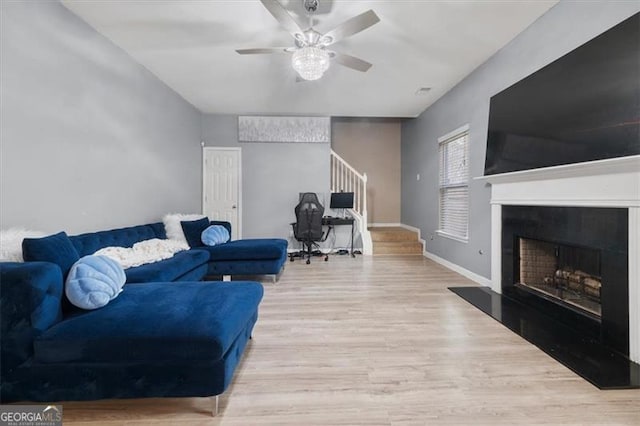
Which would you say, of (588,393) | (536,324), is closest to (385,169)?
(536,324)

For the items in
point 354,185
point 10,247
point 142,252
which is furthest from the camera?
point 354,185

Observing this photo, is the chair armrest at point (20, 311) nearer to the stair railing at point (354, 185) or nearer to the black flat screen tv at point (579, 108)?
the black flat screen tv at point (579, 108)

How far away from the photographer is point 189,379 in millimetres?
1355

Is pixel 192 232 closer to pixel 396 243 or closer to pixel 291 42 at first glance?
pixel 291 42

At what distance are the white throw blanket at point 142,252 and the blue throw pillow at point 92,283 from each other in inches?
25.5

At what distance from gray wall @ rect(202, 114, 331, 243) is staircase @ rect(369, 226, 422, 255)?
1.51 m

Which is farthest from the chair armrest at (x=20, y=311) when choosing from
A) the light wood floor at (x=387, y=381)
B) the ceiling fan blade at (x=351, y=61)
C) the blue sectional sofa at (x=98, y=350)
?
the ceiling fan blade at (x=351, y=61)

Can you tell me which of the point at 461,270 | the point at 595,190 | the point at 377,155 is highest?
the point at 377,155

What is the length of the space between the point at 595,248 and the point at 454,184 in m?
2.45

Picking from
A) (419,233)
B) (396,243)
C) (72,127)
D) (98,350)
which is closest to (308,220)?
(396,243)

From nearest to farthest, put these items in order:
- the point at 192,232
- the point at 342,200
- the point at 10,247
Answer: the point at 10,247
the point at 192,232
the point at 342,200

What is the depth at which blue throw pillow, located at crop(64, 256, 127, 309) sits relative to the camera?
5.12 ft

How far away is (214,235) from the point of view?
385 centimetres

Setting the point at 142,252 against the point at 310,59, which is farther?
the point at 142,252
